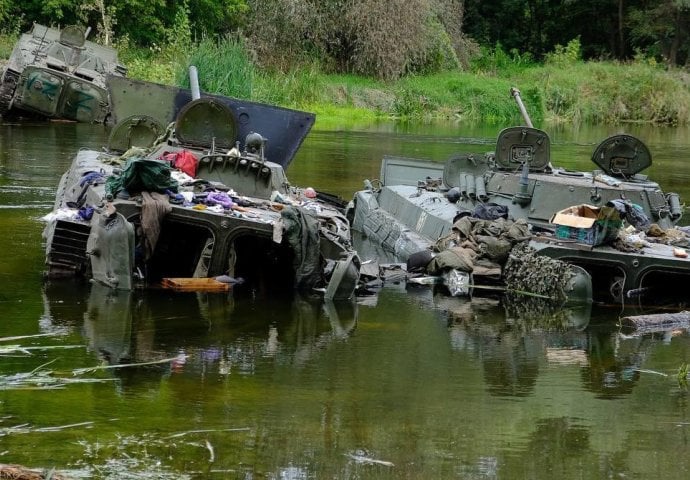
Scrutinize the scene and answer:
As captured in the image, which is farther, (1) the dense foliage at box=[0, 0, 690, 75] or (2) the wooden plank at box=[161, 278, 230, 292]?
(1) the dense foliage at box=[0, 0, 690, 75]

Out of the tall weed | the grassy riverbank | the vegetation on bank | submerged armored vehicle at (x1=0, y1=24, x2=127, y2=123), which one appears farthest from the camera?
the vegetation on bank

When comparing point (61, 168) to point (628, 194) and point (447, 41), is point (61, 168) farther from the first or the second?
point (447, 41)

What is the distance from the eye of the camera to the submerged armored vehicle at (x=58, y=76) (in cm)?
3094

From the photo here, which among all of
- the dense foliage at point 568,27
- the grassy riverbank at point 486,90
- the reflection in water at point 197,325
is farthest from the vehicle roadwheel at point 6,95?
the dense foliage at point 568,27

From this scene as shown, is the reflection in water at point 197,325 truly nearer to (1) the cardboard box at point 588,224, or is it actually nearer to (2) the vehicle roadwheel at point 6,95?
(1) the cardboard box at point 588,224

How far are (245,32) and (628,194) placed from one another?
3037 cm

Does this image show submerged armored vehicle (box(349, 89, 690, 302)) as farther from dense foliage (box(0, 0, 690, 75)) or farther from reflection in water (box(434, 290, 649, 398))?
dense foliage (box(0, 0, 690, 75))

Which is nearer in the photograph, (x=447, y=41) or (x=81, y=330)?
(x=81, y=330)

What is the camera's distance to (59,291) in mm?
13320

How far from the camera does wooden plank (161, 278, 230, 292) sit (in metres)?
13.8

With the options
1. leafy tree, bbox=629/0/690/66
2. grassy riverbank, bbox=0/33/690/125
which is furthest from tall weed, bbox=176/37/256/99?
leafy tree, bbox=629/0/690/66

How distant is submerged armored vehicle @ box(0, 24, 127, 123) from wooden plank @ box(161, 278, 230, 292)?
17931 millimetres

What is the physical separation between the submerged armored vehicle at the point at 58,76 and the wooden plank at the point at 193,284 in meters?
17.9

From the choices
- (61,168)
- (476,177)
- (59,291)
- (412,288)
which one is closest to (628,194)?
(476,177)
